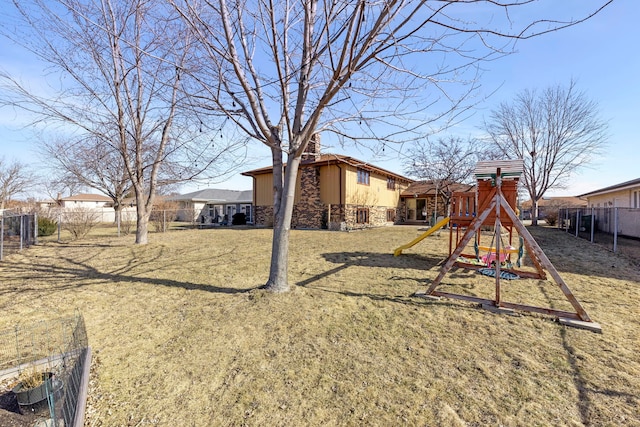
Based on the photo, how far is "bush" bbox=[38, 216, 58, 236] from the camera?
Answer: 1509 cm

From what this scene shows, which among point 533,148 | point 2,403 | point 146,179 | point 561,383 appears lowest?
point 2,403

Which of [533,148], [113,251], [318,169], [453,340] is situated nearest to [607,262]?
[453,340]

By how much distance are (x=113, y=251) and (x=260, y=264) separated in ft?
20.2

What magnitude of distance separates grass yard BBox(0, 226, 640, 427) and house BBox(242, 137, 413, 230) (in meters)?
11.5

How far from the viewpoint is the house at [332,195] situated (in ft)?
58.3

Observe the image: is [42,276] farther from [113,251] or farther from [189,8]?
[189,8]

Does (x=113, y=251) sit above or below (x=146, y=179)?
below

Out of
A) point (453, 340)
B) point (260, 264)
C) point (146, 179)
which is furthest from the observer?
point (146, 179)

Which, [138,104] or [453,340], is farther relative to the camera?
[138,104]

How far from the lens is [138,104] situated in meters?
9.91

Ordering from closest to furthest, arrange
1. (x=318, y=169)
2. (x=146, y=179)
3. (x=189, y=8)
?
(x=189, y=8) < (x=146, y=179) < (x=318, y=169)

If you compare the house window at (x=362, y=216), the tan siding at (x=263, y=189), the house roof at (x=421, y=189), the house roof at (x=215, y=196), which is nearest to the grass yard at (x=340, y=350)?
the house window at (x=362, y=216)

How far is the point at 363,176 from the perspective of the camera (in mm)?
19781

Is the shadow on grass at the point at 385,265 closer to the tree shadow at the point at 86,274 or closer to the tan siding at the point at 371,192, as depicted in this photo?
the tree shadow at the point at 86,274
